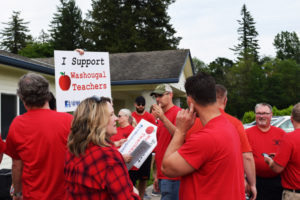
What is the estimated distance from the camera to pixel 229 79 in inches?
2234

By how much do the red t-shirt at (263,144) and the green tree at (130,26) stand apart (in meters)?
38.1

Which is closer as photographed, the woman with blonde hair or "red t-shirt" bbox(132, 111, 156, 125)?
the woman with blonde hair

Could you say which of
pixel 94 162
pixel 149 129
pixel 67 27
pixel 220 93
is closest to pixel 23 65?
pixel 149 129

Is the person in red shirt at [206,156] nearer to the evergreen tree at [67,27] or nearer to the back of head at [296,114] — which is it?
the back of head at [296,114]

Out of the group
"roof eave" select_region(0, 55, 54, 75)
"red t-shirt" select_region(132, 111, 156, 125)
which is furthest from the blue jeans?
"roof eave" select_region(0, 55, 54, 75)

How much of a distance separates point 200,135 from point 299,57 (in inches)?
3602

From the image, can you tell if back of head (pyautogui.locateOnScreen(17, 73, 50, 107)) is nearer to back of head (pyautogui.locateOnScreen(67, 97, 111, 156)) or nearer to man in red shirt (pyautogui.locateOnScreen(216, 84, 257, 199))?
back of head (pyautogui.locateOnScreen(67, 97, 111, 156))

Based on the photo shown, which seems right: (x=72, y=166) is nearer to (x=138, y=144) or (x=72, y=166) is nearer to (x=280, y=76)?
(x=138, y=144)

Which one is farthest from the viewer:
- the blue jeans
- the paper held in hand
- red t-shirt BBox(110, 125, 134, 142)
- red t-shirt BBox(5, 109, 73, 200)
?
red t-shirt BBox(110, 125, 134, 142)

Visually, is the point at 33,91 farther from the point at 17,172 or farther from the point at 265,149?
the point at 265,149

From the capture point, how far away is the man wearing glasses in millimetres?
4527

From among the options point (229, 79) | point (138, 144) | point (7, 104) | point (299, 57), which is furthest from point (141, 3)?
point (299, 57)

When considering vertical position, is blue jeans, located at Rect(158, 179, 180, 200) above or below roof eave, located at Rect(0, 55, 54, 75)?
below

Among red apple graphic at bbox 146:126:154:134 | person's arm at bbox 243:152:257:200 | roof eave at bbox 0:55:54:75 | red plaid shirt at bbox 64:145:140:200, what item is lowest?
person's arm at bbox 243:152:257:200
